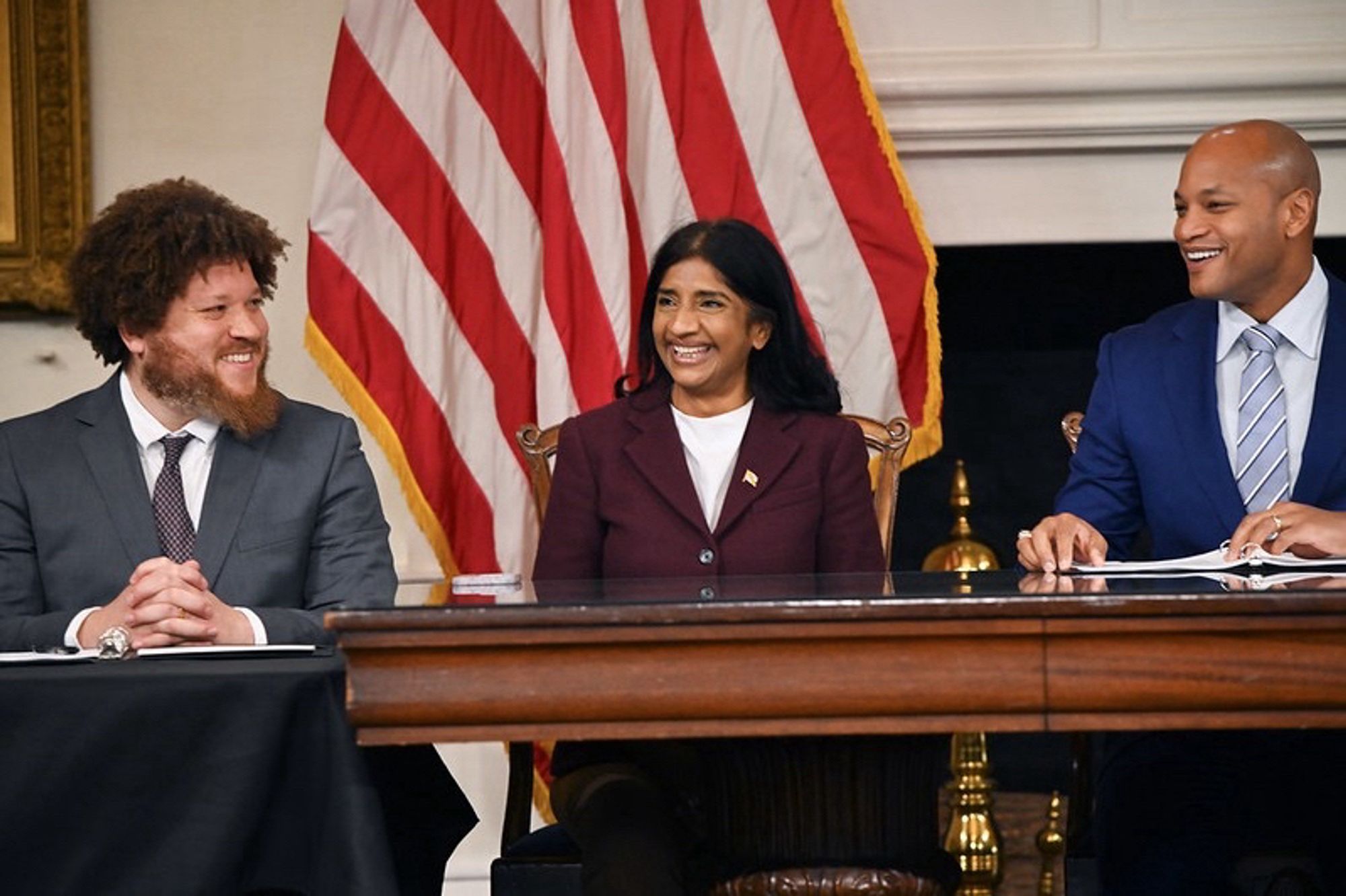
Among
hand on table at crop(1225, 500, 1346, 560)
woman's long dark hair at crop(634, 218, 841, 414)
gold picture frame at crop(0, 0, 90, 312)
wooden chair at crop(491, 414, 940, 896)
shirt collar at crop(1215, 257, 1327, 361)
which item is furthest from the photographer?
gold picture frame at crop(0, 0, 90, 312)

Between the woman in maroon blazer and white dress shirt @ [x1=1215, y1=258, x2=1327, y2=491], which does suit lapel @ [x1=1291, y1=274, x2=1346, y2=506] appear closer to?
white dress shirt @ [x1=1215, y1=258, x2=1327, y2=491]

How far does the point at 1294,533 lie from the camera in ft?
9.13

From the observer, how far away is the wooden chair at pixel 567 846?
2635mm

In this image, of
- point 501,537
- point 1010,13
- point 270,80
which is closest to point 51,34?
point 270,80

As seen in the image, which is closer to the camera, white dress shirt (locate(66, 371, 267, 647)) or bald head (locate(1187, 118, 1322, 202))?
white dress shirt (locate(66, 371, 267, 647))

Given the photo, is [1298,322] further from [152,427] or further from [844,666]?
[152,427]

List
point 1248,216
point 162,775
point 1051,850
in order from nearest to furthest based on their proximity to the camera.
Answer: point 162,775 → point 1248,216 → point 1051,850

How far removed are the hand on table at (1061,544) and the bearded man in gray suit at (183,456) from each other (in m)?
0.96

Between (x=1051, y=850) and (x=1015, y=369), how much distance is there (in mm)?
1547

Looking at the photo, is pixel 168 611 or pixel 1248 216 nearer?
pixel 168 611

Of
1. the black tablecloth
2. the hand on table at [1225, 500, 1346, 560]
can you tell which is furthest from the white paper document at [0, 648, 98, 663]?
the hand on table at [1225, 500, 1346, 560]

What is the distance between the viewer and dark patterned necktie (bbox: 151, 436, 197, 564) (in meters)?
3.12

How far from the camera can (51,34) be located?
4.67 meters

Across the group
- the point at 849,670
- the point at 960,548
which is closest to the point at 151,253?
the point at 849,670
